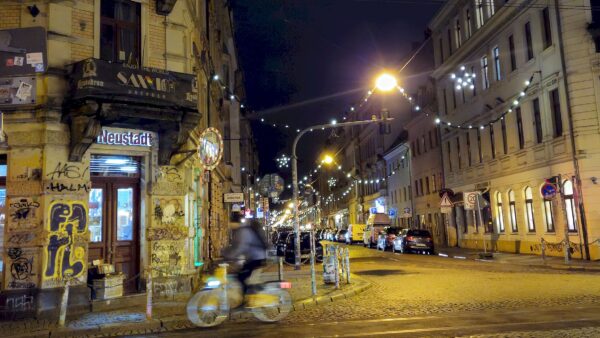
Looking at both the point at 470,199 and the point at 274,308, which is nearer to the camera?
the point at 274,308

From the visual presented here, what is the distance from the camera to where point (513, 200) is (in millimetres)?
28312

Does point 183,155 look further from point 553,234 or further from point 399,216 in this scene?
point 399,216

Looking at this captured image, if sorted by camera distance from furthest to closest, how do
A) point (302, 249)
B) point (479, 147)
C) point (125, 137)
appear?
1. point (479, 147)
2. point (302, 249)
3. point (125, 137)

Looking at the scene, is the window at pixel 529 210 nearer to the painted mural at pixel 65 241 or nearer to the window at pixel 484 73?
the window at pixel 484 73

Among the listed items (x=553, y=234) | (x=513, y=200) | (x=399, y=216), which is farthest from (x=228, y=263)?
(x=399, y=216)

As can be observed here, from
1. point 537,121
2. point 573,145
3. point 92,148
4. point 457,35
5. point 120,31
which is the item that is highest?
point 457,35

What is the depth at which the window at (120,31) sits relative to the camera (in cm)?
1341

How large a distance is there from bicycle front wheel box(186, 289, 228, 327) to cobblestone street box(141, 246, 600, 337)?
27 cm

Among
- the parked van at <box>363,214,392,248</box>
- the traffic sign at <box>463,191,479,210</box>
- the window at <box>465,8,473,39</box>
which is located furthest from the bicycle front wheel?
the parked van at <box>363,214,392,248</box>

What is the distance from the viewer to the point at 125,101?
476 inches

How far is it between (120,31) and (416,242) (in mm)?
22376

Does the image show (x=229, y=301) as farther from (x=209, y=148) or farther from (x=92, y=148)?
(x=209, y=148)

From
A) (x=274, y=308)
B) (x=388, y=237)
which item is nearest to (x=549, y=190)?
(x=388, y=237)

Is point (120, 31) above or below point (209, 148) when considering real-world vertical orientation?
above
